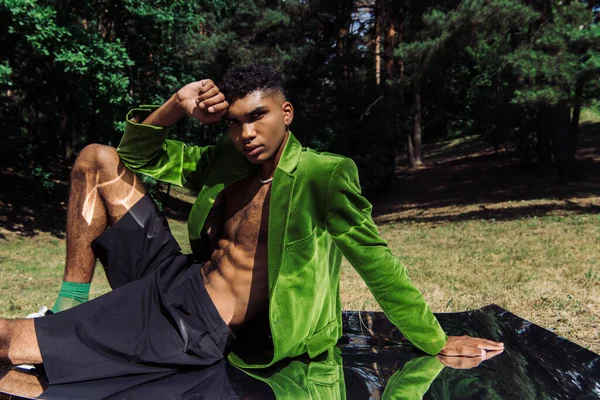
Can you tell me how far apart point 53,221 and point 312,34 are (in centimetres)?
1196

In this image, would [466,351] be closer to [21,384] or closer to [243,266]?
[243,266]

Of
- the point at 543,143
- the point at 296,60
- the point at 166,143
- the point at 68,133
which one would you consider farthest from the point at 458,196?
the point at 166,143

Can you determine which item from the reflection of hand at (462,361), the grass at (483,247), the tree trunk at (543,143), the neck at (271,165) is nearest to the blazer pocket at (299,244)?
the neck at (271,165)

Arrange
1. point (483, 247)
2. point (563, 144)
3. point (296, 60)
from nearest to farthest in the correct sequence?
1. point (483, 247)
2. point (563, 144)
3. point (296, 60)

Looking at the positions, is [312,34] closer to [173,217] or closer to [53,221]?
[173,217]

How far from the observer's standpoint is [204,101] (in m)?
2.59

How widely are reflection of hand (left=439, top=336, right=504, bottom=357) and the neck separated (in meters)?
1.26

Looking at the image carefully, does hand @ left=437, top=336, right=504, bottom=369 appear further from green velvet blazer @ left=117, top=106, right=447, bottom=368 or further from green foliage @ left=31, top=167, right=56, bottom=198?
green foliage @ left=31, top=167, right=56, bottom=198

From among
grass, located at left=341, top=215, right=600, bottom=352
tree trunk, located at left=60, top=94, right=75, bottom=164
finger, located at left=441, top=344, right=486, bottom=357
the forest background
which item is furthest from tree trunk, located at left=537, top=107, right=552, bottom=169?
finger, located at left=441, top=344, right=486, bottom=357

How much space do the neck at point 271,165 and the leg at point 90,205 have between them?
2.48 ft

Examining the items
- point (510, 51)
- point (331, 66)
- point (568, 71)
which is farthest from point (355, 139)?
point (568, 71)

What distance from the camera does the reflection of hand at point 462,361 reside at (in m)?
2.78

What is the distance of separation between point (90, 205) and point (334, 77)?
17094 mm

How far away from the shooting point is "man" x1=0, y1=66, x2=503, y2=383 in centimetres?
252
